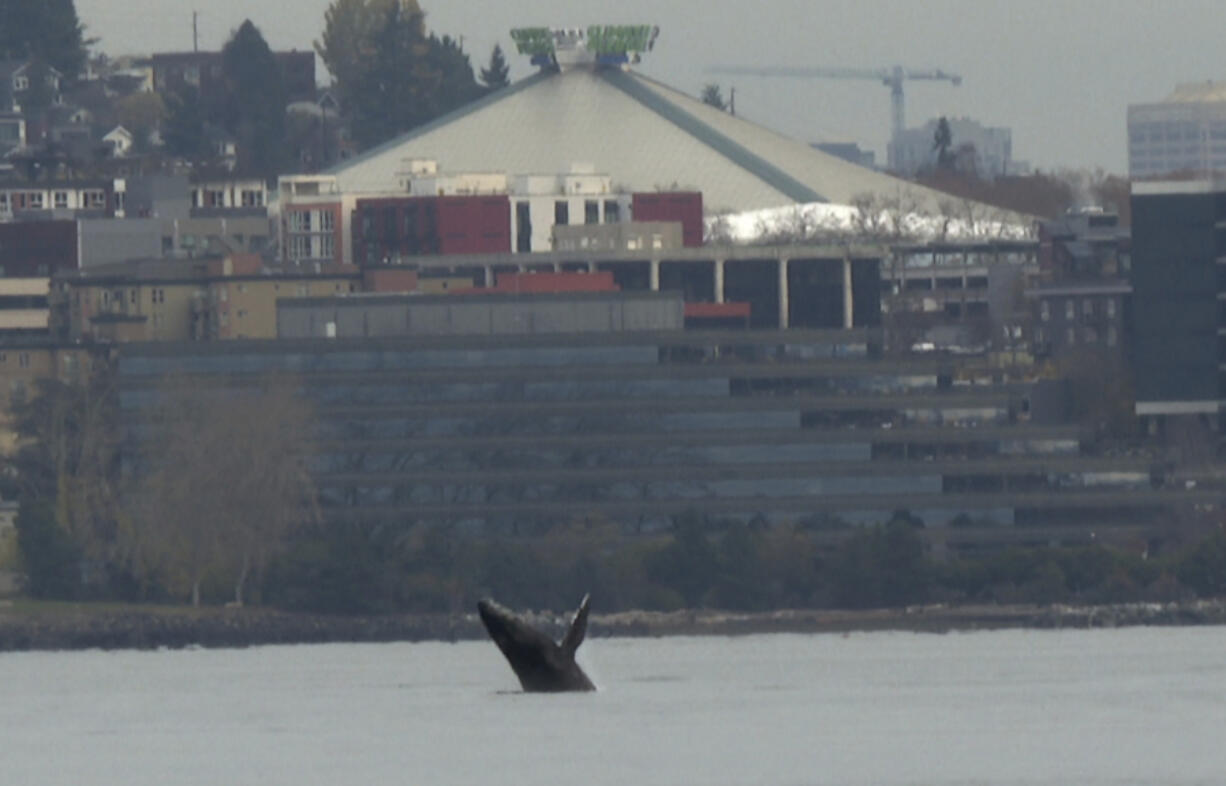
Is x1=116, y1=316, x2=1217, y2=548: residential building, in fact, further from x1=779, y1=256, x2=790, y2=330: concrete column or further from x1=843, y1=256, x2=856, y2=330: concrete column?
x1=779, y1=256, x2=790, y2=330: concrete column

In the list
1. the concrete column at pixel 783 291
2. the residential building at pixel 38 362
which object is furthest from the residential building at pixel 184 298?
the concrete column at pixel 783 291

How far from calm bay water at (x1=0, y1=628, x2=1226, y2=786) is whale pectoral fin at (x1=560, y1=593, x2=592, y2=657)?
1097 millimetres

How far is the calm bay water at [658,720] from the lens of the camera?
72.1 m

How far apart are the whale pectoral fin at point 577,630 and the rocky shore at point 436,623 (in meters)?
45.2

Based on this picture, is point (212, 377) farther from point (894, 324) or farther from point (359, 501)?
point (894, 324)

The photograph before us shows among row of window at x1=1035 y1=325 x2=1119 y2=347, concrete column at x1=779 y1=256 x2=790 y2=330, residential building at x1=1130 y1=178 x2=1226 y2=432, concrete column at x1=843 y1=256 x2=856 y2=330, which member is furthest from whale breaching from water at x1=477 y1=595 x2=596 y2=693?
concrete column at x1=779 y1=256 x2=790 y2=330

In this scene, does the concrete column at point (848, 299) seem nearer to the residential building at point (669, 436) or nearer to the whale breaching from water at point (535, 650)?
the residential building at point (669, 436)

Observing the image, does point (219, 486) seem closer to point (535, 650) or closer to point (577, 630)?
point (535, 650)

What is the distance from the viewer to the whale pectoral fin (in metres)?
76.2

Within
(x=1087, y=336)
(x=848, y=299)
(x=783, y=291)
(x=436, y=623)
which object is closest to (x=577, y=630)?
(x=436, y=623)

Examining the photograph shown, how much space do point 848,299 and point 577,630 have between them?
112871 mm

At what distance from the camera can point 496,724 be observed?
8019cm

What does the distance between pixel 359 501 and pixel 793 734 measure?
67920mm

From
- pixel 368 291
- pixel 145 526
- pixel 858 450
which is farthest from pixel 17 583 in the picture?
pixel 368 291
